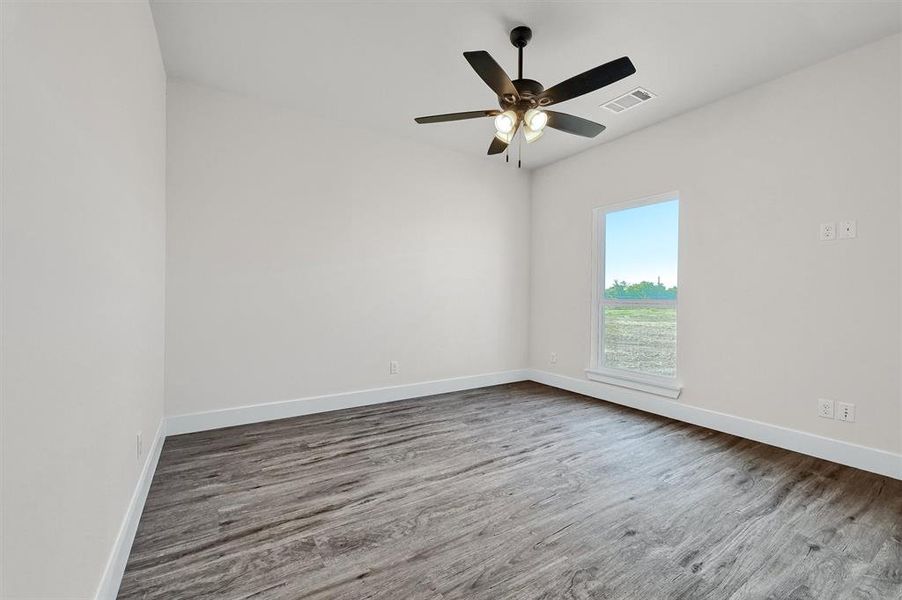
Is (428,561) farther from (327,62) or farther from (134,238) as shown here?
(327,62)

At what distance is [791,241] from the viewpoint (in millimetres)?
2979

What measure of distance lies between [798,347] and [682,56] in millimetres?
2250

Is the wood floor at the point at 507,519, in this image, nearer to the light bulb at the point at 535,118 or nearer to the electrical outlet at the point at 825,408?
the electrical outlet at the point at 825,408

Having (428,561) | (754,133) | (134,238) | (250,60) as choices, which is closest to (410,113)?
(250,60)

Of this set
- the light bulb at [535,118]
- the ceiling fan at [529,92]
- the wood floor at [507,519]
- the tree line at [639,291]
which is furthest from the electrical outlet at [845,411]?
the light bulb at [535,118]

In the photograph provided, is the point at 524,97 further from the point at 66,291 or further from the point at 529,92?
the point at 66,291

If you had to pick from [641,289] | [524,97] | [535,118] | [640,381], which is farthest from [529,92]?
[640,381]

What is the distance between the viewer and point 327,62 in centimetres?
288

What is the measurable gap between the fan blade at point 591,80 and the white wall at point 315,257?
7.13 feet

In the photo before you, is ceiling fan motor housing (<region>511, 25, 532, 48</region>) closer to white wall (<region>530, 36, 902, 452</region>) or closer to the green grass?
white wall (<region>530, 36, 902, 452</region>)

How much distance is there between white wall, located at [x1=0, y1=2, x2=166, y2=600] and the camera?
2.65 ft

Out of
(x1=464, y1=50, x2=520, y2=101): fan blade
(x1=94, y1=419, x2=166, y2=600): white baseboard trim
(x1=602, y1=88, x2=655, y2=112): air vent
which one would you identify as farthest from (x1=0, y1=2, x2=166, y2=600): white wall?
(x1=602, y1=88, x2=655, y2=112): air vent

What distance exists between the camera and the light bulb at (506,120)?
254 cm

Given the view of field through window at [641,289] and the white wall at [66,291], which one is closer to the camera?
the white wall at [66,291]
